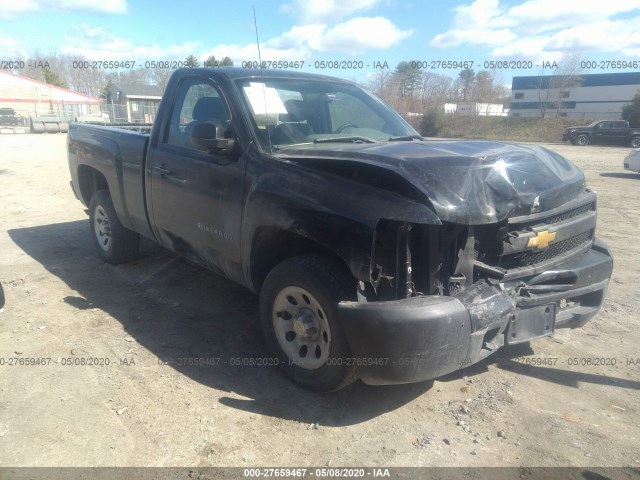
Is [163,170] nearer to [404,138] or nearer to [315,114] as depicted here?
[315,114]

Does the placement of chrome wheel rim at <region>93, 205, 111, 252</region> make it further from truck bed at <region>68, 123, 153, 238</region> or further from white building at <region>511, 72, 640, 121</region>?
white building at <region>511, 72, 640, 121</region>

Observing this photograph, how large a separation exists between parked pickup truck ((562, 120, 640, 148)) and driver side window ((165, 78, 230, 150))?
104 feet

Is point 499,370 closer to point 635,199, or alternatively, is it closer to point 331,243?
point 331,243

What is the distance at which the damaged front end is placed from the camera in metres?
2.61

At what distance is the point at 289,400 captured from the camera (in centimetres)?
323

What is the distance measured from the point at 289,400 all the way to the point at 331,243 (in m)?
1.12

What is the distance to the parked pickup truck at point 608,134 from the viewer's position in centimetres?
2958

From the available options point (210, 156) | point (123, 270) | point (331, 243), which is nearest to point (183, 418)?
point (331, 243)

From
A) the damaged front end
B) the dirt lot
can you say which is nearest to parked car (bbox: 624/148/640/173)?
the dirt lot

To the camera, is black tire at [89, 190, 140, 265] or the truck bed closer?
the truck bed

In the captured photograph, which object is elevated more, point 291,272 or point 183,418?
point 291,272

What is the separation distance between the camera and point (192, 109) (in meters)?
4.20

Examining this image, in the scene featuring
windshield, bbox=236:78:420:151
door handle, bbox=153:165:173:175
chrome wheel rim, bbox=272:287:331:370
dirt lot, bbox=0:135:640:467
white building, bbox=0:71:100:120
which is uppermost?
white building, bbox=0:71:100:120

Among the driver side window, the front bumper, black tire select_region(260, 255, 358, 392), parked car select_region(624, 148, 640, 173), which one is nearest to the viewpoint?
the front bumper
